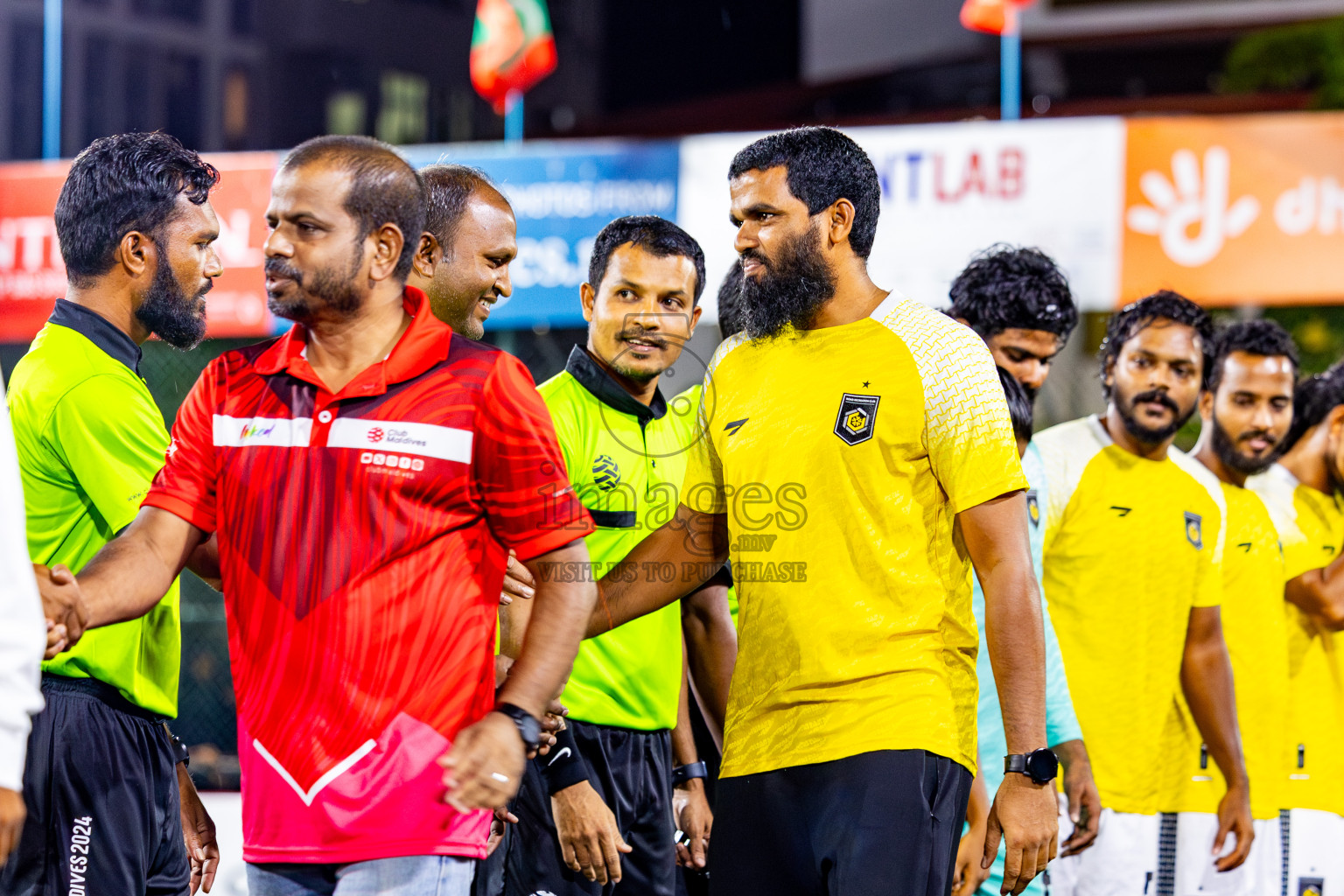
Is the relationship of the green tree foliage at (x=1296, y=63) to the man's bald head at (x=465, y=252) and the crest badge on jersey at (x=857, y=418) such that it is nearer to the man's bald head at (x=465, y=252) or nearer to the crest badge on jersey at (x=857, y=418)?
the man's bald head at (x=465, y=252)

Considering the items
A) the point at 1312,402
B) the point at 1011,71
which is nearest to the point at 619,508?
the point at 1312,402

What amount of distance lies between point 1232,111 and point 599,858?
1054 cm

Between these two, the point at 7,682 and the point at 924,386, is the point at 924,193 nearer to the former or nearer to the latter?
the point at 924,386

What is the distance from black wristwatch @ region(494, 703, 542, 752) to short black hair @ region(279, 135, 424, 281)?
829mm

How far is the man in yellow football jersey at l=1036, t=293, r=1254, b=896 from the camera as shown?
4758 millimetres

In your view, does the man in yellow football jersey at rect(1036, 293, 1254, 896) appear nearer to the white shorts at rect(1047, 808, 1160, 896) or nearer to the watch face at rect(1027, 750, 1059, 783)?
the white shorts at rect(1047, 808, 1160, 896)

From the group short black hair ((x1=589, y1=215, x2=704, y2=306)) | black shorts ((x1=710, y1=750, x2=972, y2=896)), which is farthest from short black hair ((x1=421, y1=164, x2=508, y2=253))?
black shorts ((x1=710, y1=750, x2=972, y2=896))

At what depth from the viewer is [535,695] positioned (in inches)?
97.3

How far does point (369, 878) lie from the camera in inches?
96.0

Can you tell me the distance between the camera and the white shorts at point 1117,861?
16.0 ft

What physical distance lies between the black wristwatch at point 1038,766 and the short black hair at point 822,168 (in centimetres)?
120

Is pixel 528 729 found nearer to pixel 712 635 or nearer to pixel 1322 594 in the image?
pixel 712 635

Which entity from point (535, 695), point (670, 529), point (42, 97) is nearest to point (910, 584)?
point (670, 529)

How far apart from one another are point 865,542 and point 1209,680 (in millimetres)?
2349
